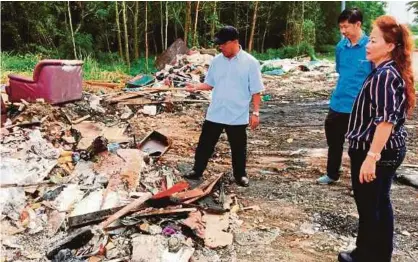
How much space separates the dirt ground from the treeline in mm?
11249

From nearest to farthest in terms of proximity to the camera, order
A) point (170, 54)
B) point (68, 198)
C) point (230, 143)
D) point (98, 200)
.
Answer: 1. point (98, 200)
2. point (68, 198)
3. point (230, 143)
4. point (170, 54)

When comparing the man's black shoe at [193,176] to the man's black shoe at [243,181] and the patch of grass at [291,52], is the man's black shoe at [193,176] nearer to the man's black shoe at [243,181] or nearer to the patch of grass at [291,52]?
the man's black shoe at [243,181]

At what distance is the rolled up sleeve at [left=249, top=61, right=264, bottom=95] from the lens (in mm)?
4805

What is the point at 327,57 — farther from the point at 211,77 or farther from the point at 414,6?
the point at 211,77

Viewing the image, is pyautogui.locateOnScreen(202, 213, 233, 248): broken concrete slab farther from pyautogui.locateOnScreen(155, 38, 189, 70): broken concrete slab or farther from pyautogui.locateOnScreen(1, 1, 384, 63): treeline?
pyautogui.locateOnScreen(1, 1, 384, 63): treeline

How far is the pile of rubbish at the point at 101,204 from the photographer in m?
3.75

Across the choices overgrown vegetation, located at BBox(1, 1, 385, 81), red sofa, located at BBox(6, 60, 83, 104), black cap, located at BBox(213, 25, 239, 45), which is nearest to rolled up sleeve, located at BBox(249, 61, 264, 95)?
black cap, located at BBox(213, 25, 239, 45)

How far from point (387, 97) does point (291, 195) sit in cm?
245

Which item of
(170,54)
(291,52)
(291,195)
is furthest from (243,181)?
(291,52)

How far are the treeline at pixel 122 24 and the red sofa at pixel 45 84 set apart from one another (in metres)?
9.15

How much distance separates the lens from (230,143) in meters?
5.13

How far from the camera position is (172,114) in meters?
9.55

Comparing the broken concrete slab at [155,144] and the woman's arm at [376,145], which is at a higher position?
the woman's arm at [376,145]

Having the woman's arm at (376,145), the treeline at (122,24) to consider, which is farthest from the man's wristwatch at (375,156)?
the treeline at (122,24)
